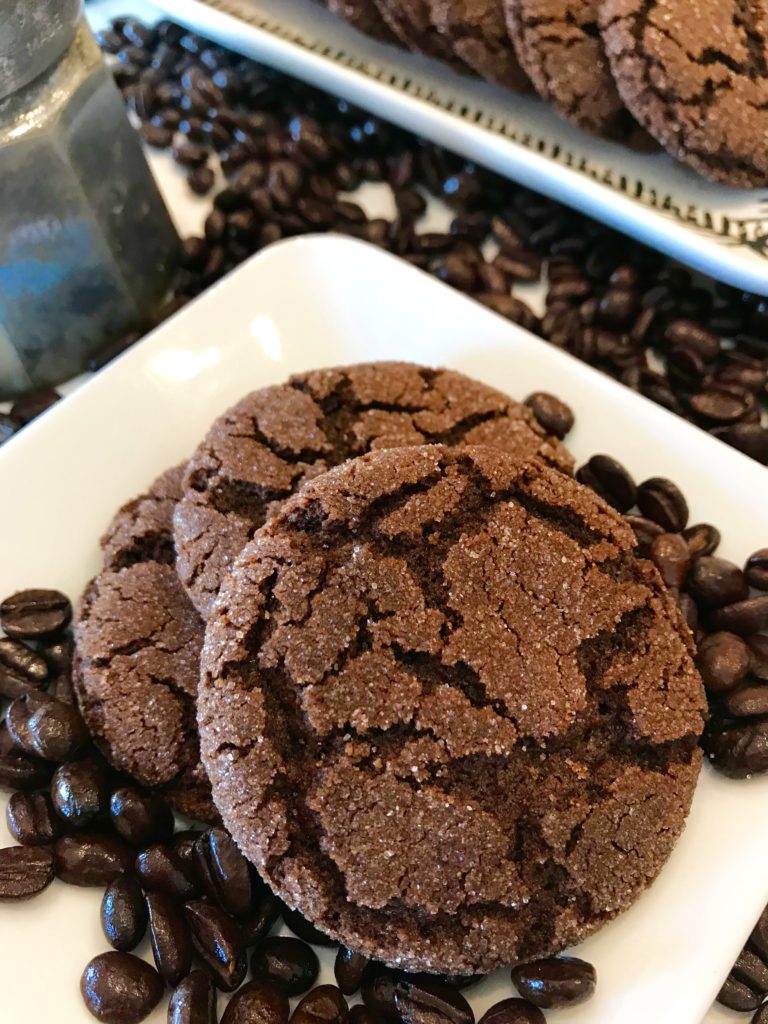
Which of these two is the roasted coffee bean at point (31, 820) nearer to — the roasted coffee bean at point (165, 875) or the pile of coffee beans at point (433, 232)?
the roasted coffee bean at point (165, 875)

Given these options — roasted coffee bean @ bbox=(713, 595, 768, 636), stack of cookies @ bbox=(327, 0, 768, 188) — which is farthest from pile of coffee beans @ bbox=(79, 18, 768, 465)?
roasted coffee bean @ bbox=(713, 595, 768, 636)

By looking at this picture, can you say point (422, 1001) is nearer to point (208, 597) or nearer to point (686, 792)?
point (686, 792)

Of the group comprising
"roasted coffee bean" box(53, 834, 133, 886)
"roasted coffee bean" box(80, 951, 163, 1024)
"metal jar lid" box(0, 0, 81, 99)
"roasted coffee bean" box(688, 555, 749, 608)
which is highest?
"metal jar lid" box(0, 0, 81, 99)

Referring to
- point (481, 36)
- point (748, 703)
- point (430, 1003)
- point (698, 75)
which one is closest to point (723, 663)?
point (748, 703)

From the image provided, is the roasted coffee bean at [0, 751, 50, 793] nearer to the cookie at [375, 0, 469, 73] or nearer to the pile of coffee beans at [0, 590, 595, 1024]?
the pile of coffee beans at [0, 590, 595, 1024]

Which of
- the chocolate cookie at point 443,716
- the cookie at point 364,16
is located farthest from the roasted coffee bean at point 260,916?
the cookie at point 364,16

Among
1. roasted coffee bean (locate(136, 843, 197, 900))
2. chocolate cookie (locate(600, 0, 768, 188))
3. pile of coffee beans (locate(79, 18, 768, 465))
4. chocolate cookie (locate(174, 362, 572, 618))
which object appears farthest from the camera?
pile of coffee beans (locate(79, 18, 768, 465))

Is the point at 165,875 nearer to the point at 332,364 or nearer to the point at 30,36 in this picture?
the point at 332,364

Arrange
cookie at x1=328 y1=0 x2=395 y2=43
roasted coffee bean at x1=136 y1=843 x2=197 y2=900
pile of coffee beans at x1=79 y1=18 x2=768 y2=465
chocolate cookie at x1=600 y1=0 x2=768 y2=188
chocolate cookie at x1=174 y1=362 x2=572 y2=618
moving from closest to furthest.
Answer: roasted coffee bean at x1=136 y1=843 x2=197 y2=900 < chocolate cookie at x1=174 y1=362 x2=572 y2=618 < chocolate cookie at x1=600 y1=0 x2=768 y2=188 < pile of coffee beans at x1=79 y1=18 x2=768 y2=465 < cookie at x1=328 y1=0 x2=395 y2=43
